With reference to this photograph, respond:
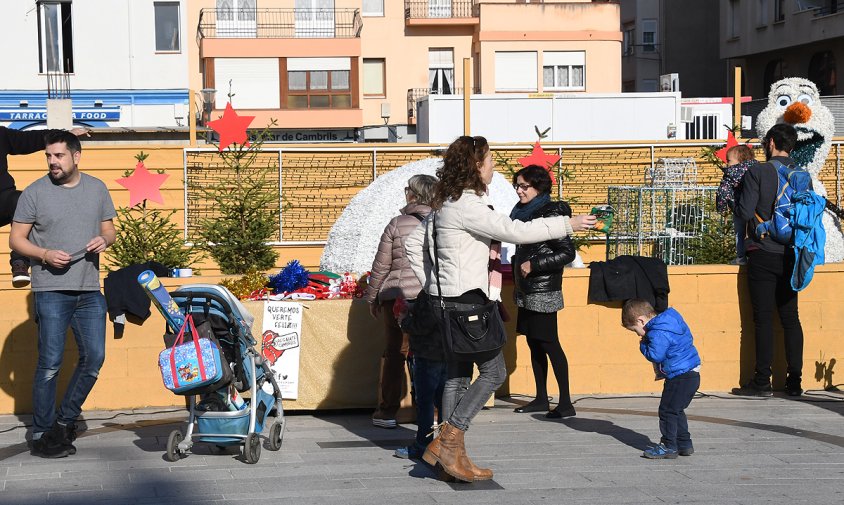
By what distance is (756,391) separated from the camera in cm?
980

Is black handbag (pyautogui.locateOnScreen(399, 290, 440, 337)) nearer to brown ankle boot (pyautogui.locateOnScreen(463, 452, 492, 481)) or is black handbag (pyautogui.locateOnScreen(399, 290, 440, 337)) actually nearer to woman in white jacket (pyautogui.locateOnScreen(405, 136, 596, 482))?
woman in white jacket (pyautogui.locateOnScreen(405, 136, 596, 482))

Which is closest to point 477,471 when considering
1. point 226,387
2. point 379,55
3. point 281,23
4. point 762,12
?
point 226,387

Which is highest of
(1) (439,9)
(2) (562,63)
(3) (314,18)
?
(1) (439,9)

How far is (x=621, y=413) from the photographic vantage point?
358 inches

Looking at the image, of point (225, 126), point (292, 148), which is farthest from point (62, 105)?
point (292, 148)

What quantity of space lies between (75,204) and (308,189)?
1221 centimetres

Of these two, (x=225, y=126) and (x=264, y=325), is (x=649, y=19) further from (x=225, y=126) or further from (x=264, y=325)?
(x=264, y=325)

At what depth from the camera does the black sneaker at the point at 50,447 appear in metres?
7.56

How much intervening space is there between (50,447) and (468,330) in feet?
9.05

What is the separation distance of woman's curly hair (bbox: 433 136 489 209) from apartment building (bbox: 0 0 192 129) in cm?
3545

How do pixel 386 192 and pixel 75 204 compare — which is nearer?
pixel 75 204

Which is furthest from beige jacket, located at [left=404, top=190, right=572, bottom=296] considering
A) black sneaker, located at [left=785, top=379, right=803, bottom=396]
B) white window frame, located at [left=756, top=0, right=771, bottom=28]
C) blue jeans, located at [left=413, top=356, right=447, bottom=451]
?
white window frame, located at [left=756, top=0, right=771, bottom=28]

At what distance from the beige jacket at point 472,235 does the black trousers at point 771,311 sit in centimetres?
350

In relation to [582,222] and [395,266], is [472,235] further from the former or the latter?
[395,266]
